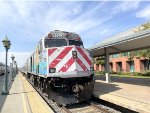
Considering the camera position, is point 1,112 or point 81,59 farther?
point 81,59

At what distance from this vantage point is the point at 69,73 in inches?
440

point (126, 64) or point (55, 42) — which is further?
point (126, 64)

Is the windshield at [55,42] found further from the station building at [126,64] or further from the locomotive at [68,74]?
the station building at [126,64]

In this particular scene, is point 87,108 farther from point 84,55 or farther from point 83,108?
point 84,55

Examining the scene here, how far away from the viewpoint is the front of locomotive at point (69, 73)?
437 inches

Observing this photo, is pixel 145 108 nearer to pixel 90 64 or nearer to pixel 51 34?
pixel 90 64

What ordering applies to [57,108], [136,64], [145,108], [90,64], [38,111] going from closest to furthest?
1. [145,108]
2. [38,111]
3. [57,108]
4. [90,64]
5. [136,64]

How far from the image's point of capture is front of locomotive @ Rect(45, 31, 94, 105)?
1109cm

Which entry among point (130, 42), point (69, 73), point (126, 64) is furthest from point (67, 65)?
point (126, 64)

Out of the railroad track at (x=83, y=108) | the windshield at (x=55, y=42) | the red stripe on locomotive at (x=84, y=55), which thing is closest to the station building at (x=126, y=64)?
the windshield at (x=55, y=42)

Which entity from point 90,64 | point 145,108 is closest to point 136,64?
point 90,64

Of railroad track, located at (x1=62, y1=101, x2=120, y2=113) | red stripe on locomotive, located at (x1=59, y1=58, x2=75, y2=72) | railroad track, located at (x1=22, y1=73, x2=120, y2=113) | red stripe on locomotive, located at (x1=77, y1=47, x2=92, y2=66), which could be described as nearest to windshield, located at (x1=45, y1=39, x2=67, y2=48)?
red stripe on locomotive, located at (x1=77, y1=47, x2=92, y2=66)

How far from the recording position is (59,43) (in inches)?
495

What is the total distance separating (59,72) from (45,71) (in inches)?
30.7
